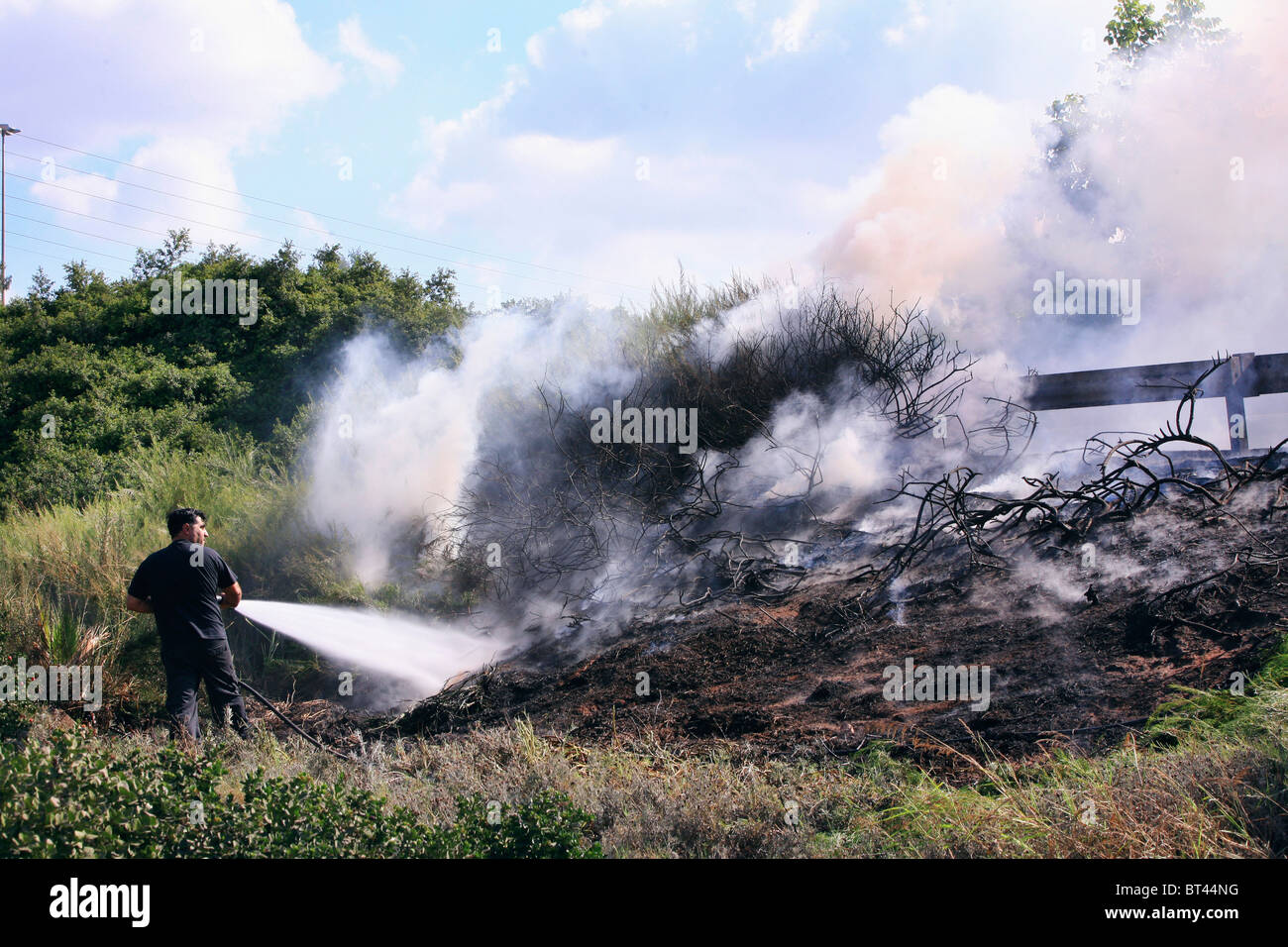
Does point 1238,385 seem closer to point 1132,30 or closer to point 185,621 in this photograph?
point 185,621

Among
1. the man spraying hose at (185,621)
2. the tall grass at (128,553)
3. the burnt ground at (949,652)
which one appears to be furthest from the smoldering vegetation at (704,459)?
the man spraying hose at (185,621)

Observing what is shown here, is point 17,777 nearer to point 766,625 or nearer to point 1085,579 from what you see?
point 766,625

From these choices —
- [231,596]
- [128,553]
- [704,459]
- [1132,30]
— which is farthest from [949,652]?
[1132,30]

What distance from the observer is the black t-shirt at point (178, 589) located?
7.05 m

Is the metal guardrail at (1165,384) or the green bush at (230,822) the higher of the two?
the metal guardrail at (1165,384)

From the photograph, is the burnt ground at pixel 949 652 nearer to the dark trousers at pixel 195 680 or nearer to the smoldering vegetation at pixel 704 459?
the smoldering vegetation at pixel 704 459

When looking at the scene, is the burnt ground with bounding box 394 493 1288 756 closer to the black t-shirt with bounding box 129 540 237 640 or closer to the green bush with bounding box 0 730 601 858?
the black t-shirt with bounding box 129 540 237 640

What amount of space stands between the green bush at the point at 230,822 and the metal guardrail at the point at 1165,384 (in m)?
6.56

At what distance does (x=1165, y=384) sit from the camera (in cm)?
932

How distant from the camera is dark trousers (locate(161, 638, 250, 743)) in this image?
701 cm

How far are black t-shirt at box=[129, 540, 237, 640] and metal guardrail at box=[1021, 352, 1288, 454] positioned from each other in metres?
7.84

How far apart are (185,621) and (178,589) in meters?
0.24

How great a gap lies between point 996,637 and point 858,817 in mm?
2335
